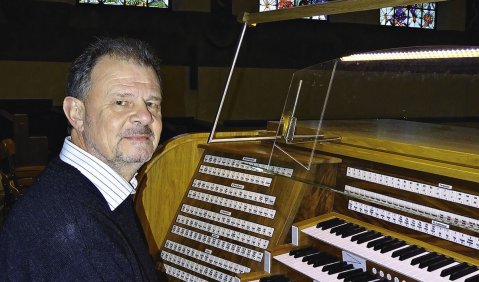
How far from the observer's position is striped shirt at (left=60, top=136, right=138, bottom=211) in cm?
145

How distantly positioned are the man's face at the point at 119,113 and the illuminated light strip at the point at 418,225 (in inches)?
40.7

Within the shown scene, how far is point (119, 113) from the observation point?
1.55 m

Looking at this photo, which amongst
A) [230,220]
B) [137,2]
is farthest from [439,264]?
[137,2]

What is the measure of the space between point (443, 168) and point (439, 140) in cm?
38

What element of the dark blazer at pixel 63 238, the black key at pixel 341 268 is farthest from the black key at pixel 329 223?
the dark blazer at pixel 63 238

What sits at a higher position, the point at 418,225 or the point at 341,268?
the point at 418,225

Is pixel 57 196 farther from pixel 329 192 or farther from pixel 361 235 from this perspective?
pixel 329 192

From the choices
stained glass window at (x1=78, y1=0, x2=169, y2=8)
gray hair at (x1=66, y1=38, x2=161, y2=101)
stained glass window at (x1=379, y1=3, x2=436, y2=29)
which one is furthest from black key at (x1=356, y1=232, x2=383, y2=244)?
stained glass window at (x1=379, y1=3, x2=436, y2=29)

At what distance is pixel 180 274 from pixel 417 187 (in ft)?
4.11

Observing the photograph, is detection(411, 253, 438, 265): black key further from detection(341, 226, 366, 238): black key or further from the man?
the man

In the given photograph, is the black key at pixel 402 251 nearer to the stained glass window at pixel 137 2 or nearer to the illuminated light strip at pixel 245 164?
the illuminated light strip at pixel 245 164

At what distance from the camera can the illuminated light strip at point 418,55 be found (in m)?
1.92

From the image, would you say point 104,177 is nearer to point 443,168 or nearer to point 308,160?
point 308,160

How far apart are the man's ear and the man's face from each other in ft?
0.07
